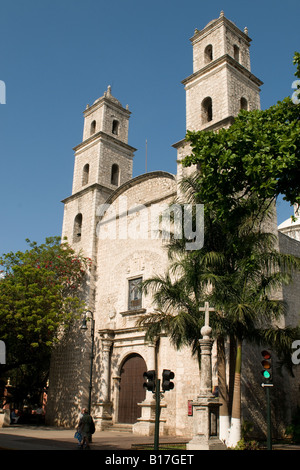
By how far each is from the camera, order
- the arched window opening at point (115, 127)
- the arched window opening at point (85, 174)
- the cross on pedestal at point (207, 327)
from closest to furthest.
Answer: the cross on pedestal at point (207, 327) → the arched window opening at point (85, 174) → the arched window opening at point (115, 127)

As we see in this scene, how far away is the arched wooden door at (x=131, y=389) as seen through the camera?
736 inches

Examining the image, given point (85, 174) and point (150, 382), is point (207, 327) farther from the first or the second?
point (85, 174)

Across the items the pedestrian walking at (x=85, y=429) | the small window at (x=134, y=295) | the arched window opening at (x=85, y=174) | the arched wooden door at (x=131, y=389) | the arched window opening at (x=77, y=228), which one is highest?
the arched window opening at (x=85, y=174)

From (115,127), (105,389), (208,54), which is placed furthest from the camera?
(115,127)

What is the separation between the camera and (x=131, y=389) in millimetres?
19250

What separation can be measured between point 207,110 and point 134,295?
9.20 metres

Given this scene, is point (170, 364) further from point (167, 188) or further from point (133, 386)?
point (167, 188)

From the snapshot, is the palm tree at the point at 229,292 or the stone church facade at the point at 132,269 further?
the stone church facade at the point at 132,269

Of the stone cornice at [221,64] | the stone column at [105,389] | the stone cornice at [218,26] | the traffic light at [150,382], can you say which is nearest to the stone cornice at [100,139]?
the stone cornice at [221,64]

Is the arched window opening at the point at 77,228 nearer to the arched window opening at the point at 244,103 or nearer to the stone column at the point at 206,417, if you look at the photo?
the arched window opening at the point at 244,103

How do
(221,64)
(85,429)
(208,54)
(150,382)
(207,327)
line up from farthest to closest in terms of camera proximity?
(208,54), (221,64), (85,429), (207,327), (150,382)

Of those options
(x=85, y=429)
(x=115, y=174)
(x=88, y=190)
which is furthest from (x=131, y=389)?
(x=115, y=174)

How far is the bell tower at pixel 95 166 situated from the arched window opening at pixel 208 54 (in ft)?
24.4
